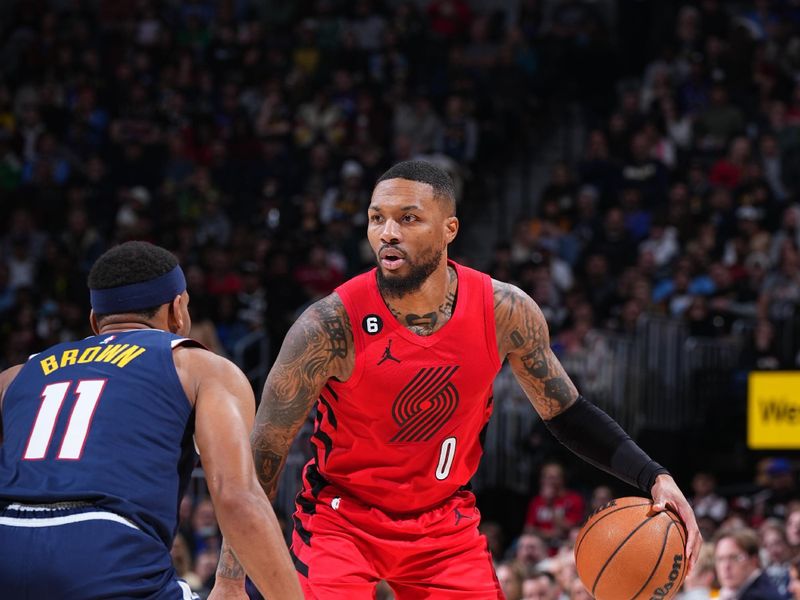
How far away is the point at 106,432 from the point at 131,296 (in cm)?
50

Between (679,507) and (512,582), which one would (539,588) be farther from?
(679,507)

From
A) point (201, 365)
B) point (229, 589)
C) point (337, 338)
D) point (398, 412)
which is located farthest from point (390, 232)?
point (229, 589)

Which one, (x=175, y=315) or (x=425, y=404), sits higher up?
(x=175, y=315)

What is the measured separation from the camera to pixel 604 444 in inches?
205

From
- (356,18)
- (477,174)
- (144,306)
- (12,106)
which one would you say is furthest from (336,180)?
(144,306)

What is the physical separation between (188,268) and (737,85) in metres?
6.56

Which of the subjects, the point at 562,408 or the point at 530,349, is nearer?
the point at 530,349

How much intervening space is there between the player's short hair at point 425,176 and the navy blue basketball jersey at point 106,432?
1.38m

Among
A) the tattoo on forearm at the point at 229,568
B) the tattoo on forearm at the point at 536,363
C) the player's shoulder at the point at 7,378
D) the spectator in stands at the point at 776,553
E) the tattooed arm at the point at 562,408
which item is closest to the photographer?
the player's shoulder at the point at 7,378

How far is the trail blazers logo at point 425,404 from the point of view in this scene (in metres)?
4.86

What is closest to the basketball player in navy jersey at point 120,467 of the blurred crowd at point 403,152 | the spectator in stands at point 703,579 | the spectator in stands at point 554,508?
the spectator in stands at point 703,579

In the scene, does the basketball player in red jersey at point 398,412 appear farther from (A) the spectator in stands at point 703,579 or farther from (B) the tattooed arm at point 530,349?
(A) the spectator in stands at point 703,579

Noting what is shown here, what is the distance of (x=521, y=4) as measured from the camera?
17.5 metres

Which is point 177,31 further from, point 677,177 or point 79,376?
point 79,376
